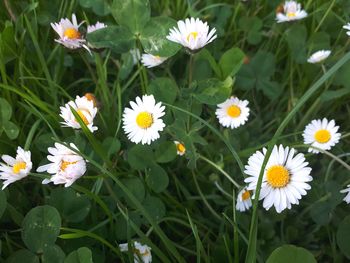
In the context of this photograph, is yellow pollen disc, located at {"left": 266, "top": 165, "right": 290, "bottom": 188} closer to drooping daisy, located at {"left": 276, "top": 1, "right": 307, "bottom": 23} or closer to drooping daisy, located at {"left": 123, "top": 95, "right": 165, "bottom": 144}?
drooping daisy, located at {"left": 123, "top": 95, "right": 165, "bottom": 144}

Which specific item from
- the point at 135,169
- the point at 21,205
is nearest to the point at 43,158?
the point at 21,205

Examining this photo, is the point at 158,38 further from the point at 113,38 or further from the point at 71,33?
the point at 71,33

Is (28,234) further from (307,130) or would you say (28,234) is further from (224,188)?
(307,130)

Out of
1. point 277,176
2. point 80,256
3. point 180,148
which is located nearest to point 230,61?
point 180,148

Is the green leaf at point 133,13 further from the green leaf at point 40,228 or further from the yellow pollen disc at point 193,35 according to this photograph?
the green leaf at point 40,228

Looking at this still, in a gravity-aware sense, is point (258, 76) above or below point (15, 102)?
above
